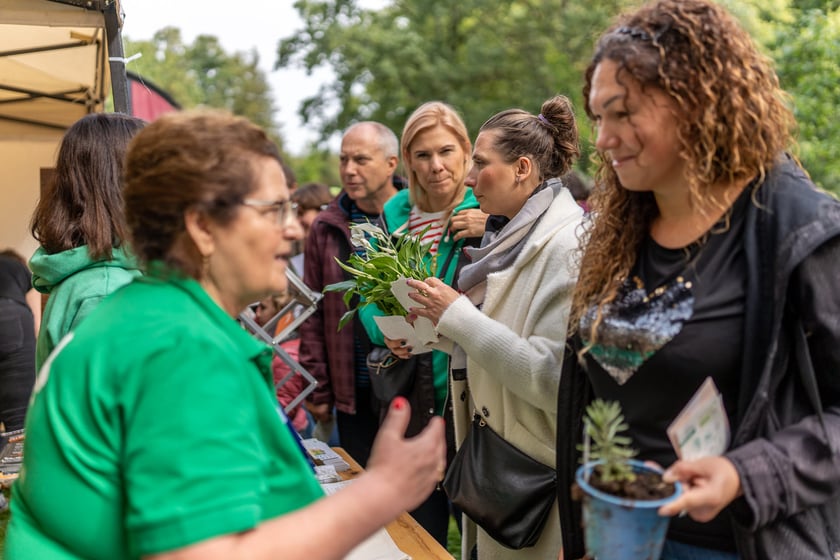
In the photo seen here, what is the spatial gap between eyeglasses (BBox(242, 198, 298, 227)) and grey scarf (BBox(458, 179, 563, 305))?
3.82ft

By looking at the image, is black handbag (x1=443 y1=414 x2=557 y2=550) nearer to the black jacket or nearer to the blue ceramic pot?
the black jacket

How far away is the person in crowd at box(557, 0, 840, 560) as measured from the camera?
4.59 ft

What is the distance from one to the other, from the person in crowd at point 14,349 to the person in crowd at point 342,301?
1.82 m

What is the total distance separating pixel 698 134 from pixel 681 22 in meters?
0.21

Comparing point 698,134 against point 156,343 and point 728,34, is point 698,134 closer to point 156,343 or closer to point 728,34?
point 728,34

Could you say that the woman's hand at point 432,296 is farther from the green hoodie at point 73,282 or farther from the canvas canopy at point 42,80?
the canvas canopy at point 42,80

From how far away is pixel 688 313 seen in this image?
4.89ft

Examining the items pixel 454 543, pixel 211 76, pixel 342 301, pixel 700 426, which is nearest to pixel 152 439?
pixel 700 426

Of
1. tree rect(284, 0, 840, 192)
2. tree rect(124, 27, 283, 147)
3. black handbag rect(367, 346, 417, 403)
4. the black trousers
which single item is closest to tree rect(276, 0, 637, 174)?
tree rect(284, 0, 840, 192)

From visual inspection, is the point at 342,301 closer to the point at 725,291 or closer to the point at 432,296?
the point at 432,296

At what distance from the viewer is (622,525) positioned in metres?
1.25

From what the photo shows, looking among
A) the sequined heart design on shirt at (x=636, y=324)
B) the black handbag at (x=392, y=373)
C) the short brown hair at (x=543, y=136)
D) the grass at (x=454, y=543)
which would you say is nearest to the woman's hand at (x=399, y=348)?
the black handbag at (x=392, y=373)

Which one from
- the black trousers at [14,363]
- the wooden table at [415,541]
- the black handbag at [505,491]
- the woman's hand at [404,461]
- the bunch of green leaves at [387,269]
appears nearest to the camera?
the woman's hand at [404,461]

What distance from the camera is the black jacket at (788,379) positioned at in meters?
1.39
